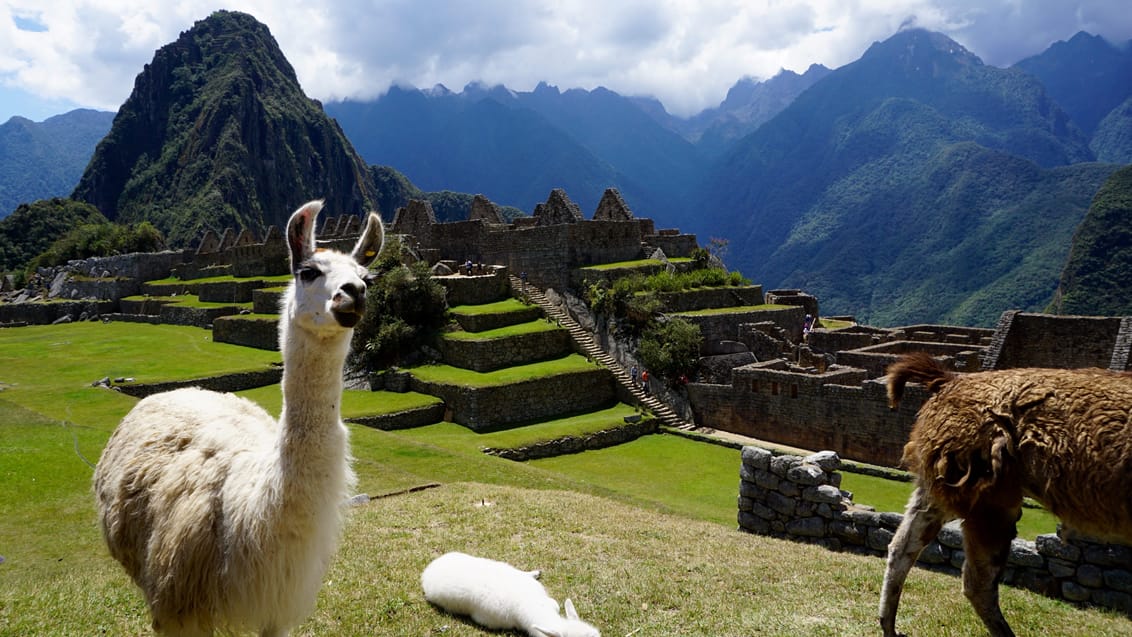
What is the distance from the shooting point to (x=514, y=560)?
5703mm

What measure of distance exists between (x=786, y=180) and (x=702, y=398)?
12079 centimetres

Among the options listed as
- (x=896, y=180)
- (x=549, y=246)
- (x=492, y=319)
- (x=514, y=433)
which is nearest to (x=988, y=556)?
(x=514, y=433)

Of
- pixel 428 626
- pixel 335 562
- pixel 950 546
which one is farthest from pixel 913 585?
pixel 335 562

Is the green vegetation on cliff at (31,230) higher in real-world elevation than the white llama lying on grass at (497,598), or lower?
higher

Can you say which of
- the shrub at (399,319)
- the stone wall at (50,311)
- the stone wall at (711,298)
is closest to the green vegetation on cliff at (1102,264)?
the stone wall at (711,298)

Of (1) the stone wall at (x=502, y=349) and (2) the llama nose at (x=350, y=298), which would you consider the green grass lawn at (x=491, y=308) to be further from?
(2) the llama nose at (x=350, y=298)

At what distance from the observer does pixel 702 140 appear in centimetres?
17138

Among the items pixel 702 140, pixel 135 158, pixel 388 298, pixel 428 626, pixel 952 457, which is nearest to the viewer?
pixel 952 457

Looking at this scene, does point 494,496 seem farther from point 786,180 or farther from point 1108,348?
point 786,180

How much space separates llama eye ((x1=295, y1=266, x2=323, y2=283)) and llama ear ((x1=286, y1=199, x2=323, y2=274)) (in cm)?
4

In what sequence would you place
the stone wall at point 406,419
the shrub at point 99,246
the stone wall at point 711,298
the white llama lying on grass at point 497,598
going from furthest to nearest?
the shrub at point 99,246 < the stone wall at point 711,298 < the stone wall at point 406,419 < the white llama lying on grass at point 497,598

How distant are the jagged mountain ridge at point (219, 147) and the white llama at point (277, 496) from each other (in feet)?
333

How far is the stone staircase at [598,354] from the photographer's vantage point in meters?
19.2

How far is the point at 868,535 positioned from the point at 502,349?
557 inches
